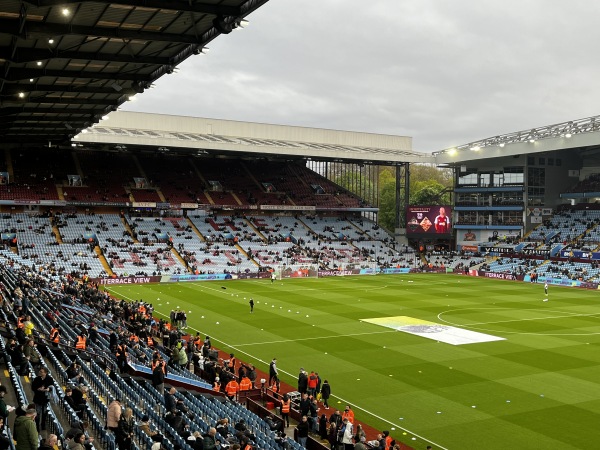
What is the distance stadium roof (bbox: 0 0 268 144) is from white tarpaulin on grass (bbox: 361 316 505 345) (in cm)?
1961

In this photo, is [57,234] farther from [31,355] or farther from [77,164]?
[31,355]

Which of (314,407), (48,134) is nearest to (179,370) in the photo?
(314,407)

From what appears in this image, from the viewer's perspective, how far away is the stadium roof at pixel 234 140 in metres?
65.8

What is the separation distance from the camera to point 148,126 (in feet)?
264

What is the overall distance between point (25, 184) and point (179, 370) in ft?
181

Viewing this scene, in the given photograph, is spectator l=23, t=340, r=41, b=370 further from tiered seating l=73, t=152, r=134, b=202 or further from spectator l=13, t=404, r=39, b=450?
tiered seating l=73, t=152, r=134, b=202

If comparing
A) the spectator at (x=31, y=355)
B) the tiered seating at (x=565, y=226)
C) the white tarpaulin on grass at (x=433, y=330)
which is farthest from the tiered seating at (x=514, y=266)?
the spectator at (x=31, y=355)

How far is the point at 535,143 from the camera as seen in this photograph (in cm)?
7181

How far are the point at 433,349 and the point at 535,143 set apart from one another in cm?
4847

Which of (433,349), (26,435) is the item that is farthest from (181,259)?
(26,435)

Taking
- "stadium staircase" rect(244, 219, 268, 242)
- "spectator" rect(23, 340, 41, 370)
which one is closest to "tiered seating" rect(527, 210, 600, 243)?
"stadium staircase" rect(244, 219, 268, 242)

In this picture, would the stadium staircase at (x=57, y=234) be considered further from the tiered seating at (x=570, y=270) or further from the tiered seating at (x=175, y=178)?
the tiered seating at (x=570, y=270)

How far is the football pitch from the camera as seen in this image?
20078 mm

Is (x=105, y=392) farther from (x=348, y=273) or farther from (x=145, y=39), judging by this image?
(x=348, y=273)
